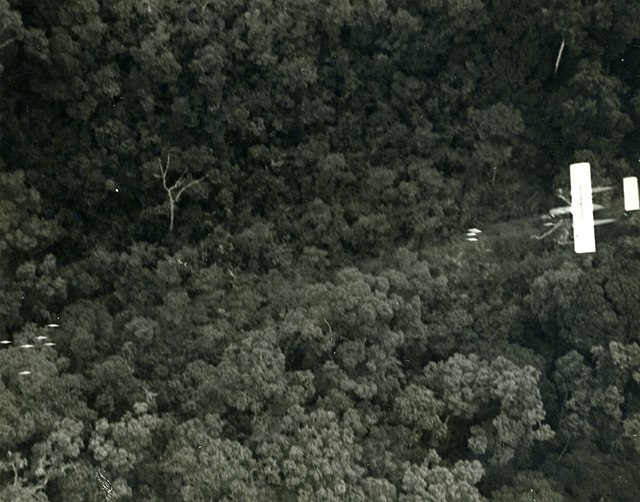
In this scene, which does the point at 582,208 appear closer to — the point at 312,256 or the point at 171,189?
the point at 312,256

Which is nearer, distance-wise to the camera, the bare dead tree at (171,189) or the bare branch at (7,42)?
Answer: the bare branch at (7,42)

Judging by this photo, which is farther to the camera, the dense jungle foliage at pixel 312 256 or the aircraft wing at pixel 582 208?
the aircraft wing at pixel 582 208

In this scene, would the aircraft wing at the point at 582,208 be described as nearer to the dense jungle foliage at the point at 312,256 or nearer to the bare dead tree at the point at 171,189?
the dense jungle foliage at the point at 312,256

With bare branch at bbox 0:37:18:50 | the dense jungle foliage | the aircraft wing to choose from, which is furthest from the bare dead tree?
the aircraft wing

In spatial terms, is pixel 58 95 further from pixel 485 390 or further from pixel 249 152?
pixel 485 390

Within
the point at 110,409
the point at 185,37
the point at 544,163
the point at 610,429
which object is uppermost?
the point at 185,37

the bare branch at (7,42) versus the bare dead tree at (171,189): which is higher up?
the bare branch at (7,42)

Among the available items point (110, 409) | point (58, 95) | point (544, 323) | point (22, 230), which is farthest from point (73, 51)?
point (544, 323)

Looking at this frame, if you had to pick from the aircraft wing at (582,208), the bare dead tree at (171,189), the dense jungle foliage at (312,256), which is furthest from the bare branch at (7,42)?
the aircraft wing at (582,208)

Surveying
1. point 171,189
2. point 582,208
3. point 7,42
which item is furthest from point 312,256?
point 7,42
